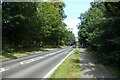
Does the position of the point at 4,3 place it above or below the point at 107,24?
above

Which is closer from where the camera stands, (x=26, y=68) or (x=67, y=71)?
(x=67, y=71)

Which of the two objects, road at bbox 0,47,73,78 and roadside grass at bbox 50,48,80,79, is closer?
roadside grass at bbox 50,48,80,79

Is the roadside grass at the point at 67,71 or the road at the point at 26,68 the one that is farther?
the road at the point at 26,68

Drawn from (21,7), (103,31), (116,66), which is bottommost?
(116,66)

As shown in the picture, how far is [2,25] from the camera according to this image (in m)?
43.3

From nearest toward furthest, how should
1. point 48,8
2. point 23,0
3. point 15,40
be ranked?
point 23,0 → point 15,40 → point 48,8

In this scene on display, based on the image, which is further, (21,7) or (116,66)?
(21,7)

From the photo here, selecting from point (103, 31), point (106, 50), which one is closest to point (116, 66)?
point (106, 50)

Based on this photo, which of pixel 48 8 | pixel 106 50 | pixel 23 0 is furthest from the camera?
pixel 48 8

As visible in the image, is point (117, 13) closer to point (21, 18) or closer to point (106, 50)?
point (106, 50)

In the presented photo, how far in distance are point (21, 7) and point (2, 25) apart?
5491 mm

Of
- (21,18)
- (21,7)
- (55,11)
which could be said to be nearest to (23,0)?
(21,7)

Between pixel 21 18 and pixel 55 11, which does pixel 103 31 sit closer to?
pixel 21 18

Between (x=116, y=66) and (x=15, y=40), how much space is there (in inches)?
1274
